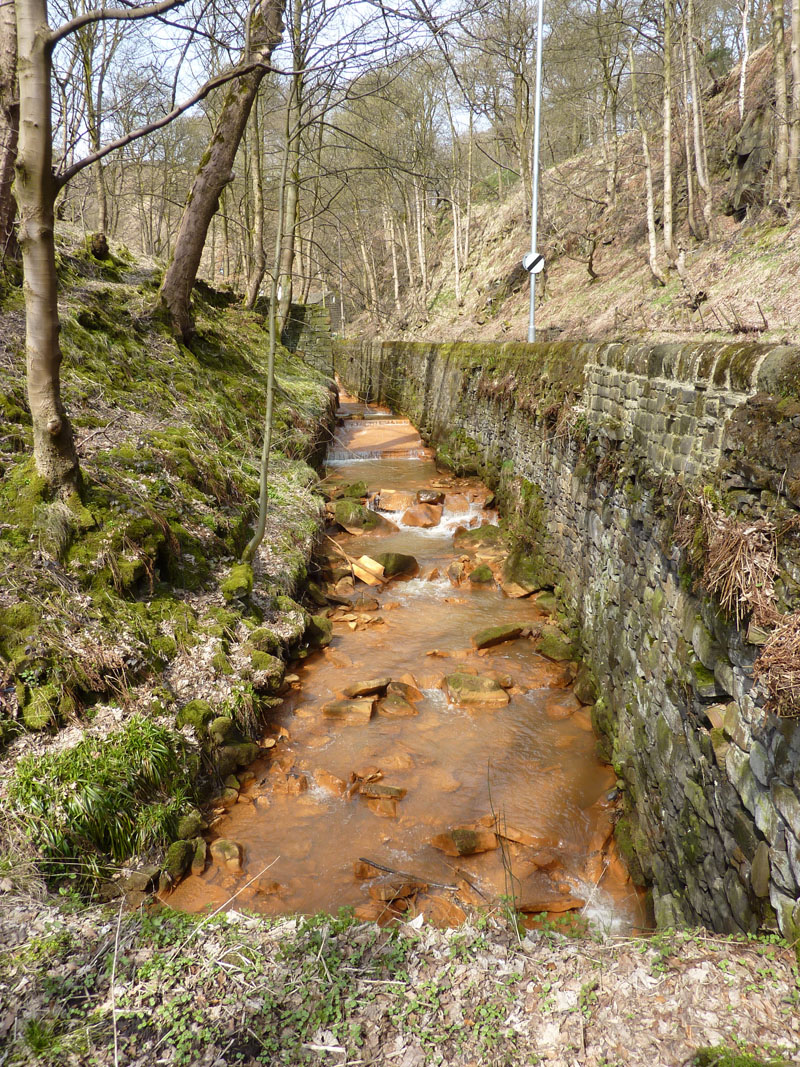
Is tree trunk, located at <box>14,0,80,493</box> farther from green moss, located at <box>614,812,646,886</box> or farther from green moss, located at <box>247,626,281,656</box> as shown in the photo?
green moss, located at <box>614,812,646,886</box>

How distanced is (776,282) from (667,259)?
475cm

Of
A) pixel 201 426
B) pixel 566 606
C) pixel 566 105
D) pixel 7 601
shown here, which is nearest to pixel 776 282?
pixel 566 606

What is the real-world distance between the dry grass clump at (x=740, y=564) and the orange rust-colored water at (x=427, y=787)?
2.08 m

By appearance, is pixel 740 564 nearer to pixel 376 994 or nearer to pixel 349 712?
pixel 376 994

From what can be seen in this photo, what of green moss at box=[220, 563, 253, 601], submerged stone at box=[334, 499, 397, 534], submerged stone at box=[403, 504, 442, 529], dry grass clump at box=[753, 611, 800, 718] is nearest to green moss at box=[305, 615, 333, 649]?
green moss at box=[220, 563, 253, 601]

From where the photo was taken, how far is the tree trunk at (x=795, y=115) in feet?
31.1

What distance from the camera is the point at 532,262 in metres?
11.2

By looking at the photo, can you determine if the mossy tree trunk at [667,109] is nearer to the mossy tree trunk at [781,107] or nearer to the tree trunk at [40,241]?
the mossy tree trunk at [781,107]

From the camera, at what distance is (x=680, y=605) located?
412 cm

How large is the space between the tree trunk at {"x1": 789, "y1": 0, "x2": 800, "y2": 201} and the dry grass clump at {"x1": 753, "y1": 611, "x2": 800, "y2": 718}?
11.3 meters

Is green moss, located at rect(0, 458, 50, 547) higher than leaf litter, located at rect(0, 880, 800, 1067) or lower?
higher

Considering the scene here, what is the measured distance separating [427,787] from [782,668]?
10.5ft

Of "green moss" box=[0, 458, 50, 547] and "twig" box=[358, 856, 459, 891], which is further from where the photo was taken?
"green moss" box=[0, 458, 50, 547]

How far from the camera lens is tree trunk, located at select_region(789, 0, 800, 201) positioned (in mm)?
9477
